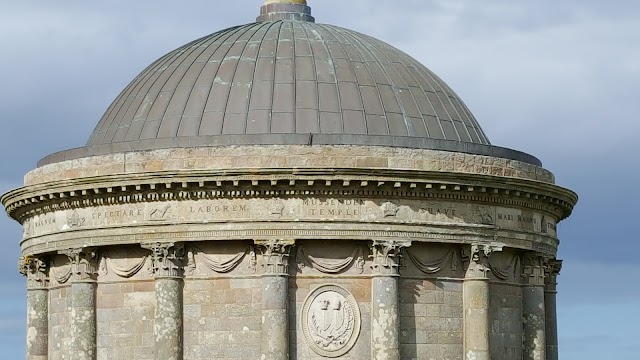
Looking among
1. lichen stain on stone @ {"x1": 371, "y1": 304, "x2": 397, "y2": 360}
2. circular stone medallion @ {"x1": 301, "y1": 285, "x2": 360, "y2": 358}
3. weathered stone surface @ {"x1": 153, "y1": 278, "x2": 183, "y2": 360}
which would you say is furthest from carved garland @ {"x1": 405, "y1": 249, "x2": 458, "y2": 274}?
weathered stone surface @ {"x1": 153, "y1": 278, "x2": 183, "y2": 360}

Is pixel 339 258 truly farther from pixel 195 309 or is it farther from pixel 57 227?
pixel 57 227

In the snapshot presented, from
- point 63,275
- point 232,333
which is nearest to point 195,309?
point 232,333

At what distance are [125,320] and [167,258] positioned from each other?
2024 millimetres

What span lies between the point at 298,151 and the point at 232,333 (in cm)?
419

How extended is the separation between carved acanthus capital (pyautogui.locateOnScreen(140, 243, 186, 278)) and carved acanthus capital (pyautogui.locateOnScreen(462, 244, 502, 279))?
6259mm

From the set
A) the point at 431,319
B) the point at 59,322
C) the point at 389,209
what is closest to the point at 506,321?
the point at 431,319

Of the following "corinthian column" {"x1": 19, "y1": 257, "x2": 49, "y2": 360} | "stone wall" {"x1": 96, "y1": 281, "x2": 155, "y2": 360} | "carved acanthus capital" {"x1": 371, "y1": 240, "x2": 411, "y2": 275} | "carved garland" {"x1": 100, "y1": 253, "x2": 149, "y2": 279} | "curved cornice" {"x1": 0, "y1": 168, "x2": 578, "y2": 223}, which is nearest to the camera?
"curved cornice" {"x1": 0, "y1": 168, "x2": 578, "y2": 223}

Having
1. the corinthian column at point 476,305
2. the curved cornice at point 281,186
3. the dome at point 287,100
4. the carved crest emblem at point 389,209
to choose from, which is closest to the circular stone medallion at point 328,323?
the carved crest emblem at point 389,209

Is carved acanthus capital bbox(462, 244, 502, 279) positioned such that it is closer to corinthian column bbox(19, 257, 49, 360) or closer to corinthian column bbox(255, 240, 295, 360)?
corinthian column bbox(255, 240, 295, 360)

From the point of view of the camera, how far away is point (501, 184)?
44.8 m

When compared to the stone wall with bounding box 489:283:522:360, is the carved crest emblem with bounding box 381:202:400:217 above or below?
above

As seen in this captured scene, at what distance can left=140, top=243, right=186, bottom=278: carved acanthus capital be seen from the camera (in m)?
44.0

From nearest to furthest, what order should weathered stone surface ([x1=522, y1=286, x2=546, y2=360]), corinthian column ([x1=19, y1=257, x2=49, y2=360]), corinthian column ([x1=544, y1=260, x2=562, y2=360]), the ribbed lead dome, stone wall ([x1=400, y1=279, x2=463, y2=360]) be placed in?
stone wall ([x1=400, y1=279, x2=463, y2=360]) < the ribbed lead dome < weathered stone surface ([x1=522, y1=286, x2=546, y2=360]) < corinthian column ([x1=19, y1=257, x2=49, y2=360]) < corinthian column ([x1=544, y1=260, x2=562, y2=360])

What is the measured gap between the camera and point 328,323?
4378 centimetres
